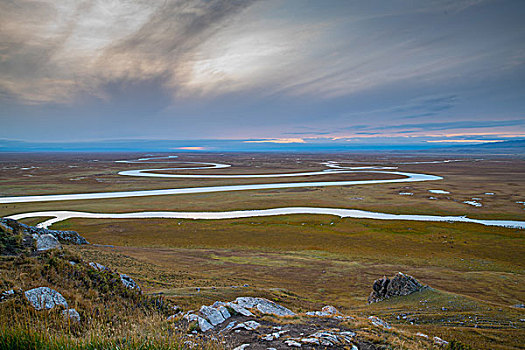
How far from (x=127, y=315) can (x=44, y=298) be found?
7.36 feet

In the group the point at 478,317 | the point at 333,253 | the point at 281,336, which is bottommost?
the point at 333,253

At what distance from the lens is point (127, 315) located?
816 centimetres

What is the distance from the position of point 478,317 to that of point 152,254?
80.3 feet

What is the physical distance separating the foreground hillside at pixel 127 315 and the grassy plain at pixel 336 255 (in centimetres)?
297

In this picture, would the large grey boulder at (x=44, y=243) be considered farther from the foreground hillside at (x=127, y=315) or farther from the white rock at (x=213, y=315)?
the white rock at (x=213, y=315)

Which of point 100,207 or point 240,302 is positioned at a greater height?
point 240,302

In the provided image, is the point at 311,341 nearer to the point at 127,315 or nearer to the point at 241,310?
the point at 241,310

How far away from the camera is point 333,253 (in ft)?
96.9

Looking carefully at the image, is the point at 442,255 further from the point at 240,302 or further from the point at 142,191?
the point at 142,191

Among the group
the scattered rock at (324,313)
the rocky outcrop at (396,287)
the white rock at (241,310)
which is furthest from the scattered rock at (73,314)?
the rocky outcrop at (396,287)

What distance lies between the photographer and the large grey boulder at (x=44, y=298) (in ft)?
22.6

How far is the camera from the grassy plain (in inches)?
512

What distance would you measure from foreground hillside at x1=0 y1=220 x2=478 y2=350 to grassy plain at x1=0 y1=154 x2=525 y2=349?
9.74ft

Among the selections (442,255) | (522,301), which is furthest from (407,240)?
(522,301)
